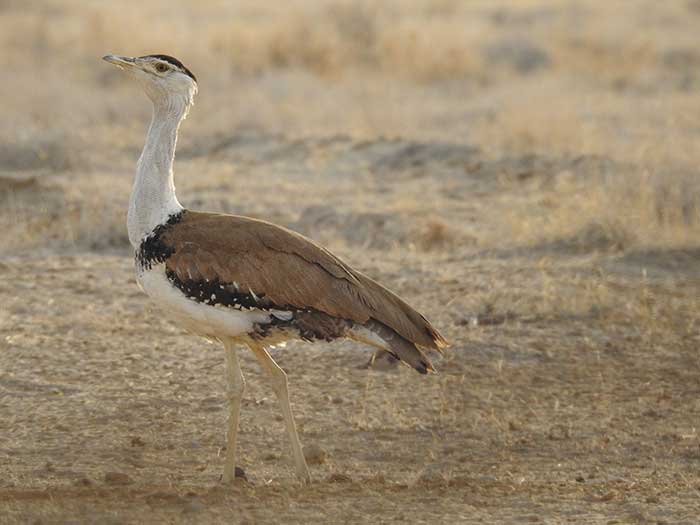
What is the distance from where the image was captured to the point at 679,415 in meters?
5.92

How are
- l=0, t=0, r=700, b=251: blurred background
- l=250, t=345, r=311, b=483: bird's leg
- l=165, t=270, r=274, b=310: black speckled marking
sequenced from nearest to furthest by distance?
1. l=165, t=270, r=274, b=310: black speckled marking
2. l=250, t=345, r=311, b=483: bird's leg
3. l=0, t=0, r=700, b=251: blurred background

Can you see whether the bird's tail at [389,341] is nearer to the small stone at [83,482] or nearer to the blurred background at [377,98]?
the small stone at [83,482]

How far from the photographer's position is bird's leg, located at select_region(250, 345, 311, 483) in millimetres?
4852

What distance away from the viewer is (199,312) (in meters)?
4.56

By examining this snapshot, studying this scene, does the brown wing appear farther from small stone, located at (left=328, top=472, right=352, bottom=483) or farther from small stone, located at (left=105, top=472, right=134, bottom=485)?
small stone, located at (left=105, top=472, right=134, bottom=485)

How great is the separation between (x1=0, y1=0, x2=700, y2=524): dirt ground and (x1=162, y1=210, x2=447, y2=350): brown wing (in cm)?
66

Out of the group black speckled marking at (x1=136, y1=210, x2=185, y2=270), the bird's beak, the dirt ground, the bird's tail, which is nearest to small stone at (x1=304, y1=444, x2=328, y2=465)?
the dirt ground

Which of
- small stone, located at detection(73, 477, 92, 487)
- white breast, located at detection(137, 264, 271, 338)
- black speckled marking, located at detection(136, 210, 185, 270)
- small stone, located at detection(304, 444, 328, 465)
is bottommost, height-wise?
small stone, located at detection(304, 444, 328, 465)

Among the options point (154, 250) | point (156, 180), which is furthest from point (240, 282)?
point (156, 180)

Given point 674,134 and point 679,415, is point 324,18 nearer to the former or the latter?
point 674,134

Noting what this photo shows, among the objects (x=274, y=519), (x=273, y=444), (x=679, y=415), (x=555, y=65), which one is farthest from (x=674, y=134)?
(x=274, y=519)

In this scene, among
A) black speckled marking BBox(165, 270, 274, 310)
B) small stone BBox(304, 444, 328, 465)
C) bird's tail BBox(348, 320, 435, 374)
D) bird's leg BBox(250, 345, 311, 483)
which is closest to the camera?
black speckled marking BBox(165, 270, 274, 310)

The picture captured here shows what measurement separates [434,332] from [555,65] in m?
13.4

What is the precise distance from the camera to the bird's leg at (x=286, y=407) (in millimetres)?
4852
